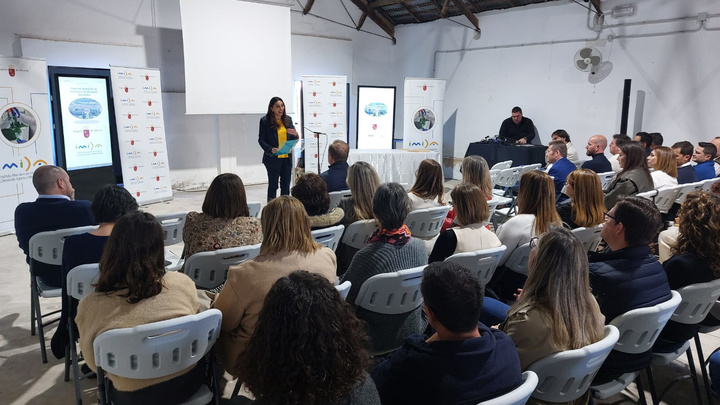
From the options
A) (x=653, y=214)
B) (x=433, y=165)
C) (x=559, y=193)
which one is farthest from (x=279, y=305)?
(x=559, y=193)

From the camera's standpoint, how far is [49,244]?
9.20 feet

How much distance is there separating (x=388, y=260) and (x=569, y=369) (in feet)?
3.06

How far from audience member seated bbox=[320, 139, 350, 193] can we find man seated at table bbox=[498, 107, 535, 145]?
15.3 feet

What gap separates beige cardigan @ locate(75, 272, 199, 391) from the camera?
1721mm

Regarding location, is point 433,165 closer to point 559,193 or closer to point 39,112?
point 559,193

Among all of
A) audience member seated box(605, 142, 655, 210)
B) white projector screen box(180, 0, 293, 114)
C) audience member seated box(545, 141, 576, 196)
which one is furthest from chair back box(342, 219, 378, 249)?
white projector screen box(180, 0, 293, 114)

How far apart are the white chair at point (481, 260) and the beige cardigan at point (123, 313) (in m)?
1.26

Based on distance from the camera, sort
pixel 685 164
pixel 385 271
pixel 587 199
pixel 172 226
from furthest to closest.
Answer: pixel 685 164, pixel 172 226, pixel 587 199, pixel 385 271

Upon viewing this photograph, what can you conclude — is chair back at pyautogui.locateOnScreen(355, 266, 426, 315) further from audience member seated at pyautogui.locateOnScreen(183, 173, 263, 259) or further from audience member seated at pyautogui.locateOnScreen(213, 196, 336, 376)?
audience member seated at pyautogui.locateOnScreen(183, 173, 263, 259)

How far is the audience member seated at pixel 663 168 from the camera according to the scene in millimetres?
4645

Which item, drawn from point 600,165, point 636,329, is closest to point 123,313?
point 636,329

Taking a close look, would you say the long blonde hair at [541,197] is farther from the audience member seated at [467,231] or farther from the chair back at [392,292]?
the chair back at [392,292]

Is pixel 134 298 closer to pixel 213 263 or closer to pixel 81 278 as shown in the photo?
pixel 81 278

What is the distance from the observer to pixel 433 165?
145 inches
